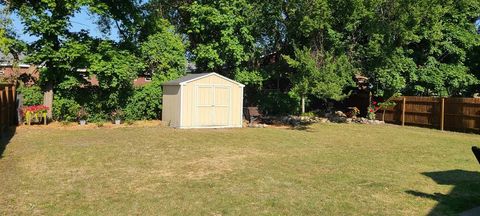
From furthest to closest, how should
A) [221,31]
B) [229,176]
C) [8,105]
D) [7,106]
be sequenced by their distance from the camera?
[221,31] < [8,105] < [7,106] < [229,176]

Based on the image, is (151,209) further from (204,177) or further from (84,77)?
(84,77)

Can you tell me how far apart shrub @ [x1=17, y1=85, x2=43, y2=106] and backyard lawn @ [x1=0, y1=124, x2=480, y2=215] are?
4062mm

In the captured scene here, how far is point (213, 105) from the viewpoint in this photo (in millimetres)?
18703

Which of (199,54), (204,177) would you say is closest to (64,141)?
(204,177)

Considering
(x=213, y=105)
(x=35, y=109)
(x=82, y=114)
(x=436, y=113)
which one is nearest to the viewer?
(x=35, y=109)

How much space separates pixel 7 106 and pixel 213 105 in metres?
8.04

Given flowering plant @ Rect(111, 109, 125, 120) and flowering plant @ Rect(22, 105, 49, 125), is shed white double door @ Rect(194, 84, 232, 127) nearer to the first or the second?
flowering plant @ Rect(111, 109, 125, 120)

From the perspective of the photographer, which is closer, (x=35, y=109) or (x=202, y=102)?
(x=35, y=109)

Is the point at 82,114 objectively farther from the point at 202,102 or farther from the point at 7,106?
the point at 202,102

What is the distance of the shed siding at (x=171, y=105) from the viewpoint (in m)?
18.1

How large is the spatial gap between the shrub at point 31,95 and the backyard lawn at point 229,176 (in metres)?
4.06

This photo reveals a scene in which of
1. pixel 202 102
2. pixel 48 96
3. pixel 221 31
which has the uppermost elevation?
pixel 221 31

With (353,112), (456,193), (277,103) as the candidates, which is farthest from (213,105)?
(456,193)

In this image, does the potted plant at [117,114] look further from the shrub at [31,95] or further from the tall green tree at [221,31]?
the tall green tree at [221,31]
